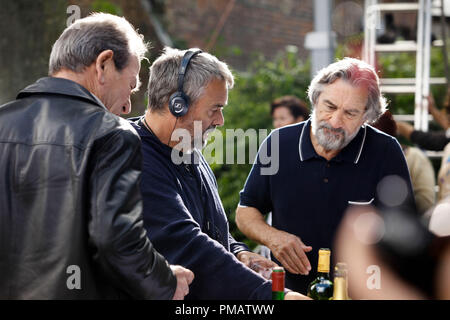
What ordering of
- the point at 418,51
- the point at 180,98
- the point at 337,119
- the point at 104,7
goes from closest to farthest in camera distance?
1. the point at 180,98
2. the point at 337,119
3. the point at 104,7
4. the point at 418,51

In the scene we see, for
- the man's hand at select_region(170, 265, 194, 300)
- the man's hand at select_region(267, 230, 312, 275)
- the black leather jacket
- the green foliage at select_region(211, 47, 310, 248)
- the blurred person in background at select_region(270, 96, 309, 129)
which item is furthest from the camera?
the green foliage at select_region(211, 47, 310, 248)

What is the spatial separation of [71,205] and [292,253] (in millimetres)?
1155

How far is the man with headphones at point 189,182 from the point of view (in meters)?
2.11

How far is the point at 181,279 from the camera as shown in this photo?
1927mm

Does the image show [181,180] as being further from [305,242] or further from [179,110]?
[305,242]

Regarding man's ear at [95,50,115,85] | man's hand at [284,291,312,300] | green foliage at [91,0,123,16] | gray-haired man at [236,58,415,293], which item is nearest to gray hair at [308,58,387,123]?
gray-haired man at [236,58,415,293]

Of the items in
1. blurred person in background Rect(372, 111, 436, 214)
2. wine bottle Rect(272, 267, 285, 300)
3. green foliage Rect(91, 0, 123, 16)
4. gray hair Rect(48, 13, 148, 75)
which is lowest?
blurred person in background Rect(372, 111, 436, 214)

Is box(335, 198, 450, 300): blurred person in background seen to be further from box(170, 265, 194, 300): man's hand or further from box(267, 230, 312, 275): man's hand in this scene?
box(170, 265, 194, 300): man's hand

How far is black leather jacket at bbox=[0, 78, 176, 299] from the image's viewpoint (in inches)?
67.9

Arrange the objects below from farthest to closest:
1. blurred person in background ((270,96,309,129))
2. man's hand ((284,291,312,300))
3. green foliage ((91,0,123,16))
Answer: green foliage ((91,0,123,16)) < blurred person in background ((270,96,309,129)) < man's hand ((284,291,312,300))

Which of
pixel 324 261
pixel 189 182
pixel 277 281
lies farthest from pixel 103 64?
pixel 324 261

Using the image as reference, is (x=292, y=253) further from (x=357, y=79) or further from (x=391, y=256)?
(x=357, y=79)

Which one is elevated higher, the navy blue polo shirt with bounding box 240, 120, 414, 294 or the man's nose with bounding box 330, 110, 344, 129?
the man's nose with bounding box 330, 110, 344, 129
